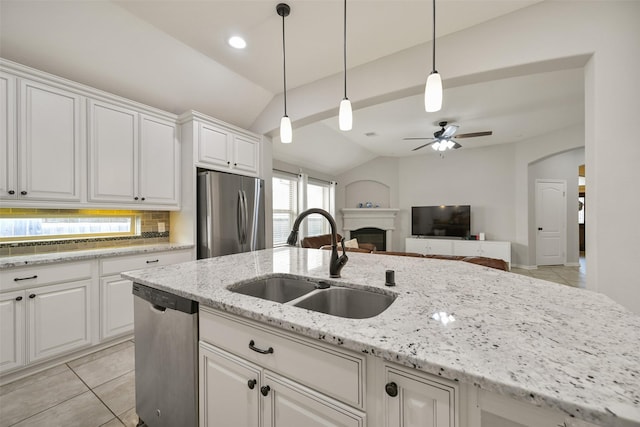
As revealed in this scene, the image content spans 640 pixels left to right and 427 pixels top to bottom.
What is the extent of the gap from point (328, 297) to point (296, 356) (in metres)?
0.45

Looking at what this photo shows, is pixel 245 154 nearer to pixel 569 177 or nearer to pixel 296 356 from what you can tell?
pixel 296 356

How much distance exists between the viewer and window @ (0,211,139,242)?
2203 millimetres

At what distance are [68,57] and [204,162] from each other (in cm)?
139

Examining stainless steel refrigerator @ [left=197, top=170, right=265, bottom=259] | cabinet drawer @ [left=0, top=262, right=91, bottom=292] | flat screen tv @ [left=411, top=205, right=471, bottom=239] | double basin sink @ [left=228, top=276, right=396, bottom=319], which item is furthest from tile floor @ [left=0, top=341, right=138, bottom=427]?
flat screen tv @ [left=411, top=205, right=471, bottom=239]

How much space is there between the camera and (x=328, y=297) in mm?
1273

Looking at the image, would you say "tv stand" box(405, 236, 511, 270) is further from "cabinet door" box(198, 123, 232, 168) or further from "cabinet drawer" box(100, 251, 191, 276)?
"cabinet drawer" box(100, 251, 191, 276)

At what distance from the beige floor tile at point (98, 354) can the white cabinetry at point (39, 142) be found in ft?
4.57

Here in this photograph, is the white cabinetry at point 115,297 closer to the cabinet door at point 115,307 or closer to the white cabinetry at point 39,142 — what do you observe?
the cabinet door at point 115,307

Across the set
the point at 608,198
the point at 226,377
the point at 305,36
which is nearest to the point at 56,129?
the point at 305,36

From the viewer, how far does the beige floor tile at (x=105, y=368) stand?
1.94 metres

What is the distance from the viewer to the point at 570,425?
1.69 feet

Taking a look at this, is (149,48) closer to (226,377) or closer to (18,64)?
(18,64)

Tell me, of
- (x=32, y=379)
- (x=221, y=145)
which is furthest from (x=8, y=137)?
(x=32, y=379)

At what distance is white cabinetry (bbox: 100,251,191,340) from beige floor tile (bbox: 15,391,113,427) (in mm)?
695
